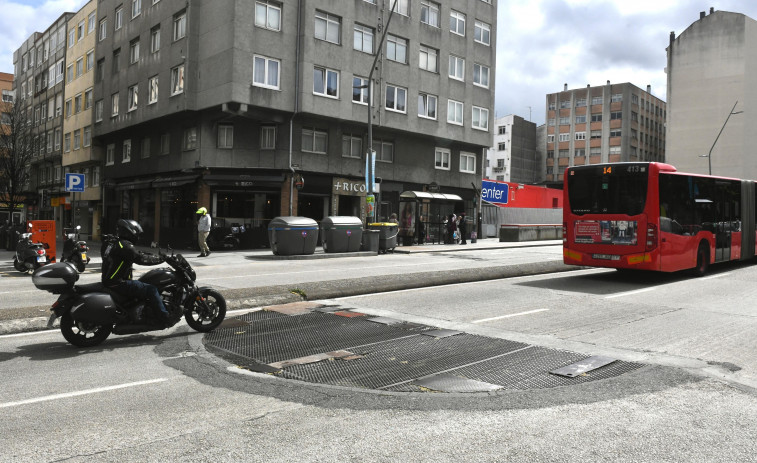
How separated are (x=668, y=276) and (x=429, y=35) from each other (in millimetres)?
22650

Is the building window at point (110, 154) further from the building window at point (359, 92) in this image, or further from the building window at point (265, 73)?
the building window at point (359, 92)

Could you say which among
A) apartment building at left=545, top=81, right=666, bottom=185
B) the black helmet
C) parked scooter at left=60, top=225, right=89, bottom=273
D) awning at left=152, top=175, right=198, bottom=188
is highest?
apartment building at left=545, top=81, right=666, bottom=185

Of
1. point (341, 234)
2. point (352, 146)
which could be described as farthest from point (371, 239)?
point (352, 146)

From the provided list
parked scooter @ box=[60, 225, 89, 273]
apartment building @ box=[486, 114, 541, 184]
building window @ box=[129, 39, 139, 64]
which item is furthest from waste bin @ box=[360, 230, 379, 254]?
apartment building @ box=[486, 114, 541, 184]

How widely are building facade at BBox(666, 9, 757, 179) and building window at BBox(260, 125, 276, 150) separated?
4723cm

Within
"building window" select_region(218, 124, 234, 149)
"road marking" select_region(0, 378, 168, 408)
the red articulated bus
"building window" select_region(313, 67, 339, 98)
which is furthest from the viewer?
"building window" select_region(313, 67, 339, 98)

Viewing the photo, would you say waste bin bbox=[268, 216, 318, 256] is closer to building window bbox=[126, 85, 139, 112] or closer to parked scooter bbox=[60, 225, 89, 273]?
parked scooter bbox=[60, 225, 89, 273]

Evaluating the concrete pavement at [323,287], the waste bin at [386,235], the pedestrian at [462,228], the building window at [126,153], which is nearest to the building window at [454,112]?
the pedestrian at [462,228]

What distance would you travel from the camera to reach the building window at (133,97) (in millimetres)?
32584

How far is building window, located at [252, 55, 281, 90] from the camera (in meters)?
26.5

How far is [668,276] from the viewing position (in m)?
15.2

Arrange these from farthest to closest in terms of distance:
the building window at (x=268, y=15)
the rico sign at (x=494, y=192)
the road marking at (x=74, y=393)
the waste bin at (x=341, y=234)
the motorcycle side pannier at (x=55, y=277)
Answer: the rico sign at (x=494, y=192), the building window at (x=268, y=15), the waste bin at (x=341, y=234), the motorcycle side pannier at (x=55, y=277), the road marking at (x=74, y=393)

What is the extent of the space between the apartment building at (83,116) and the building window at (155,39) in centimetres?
1024

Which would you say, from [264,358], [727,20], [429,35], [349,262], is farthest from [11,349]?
[727,20]
